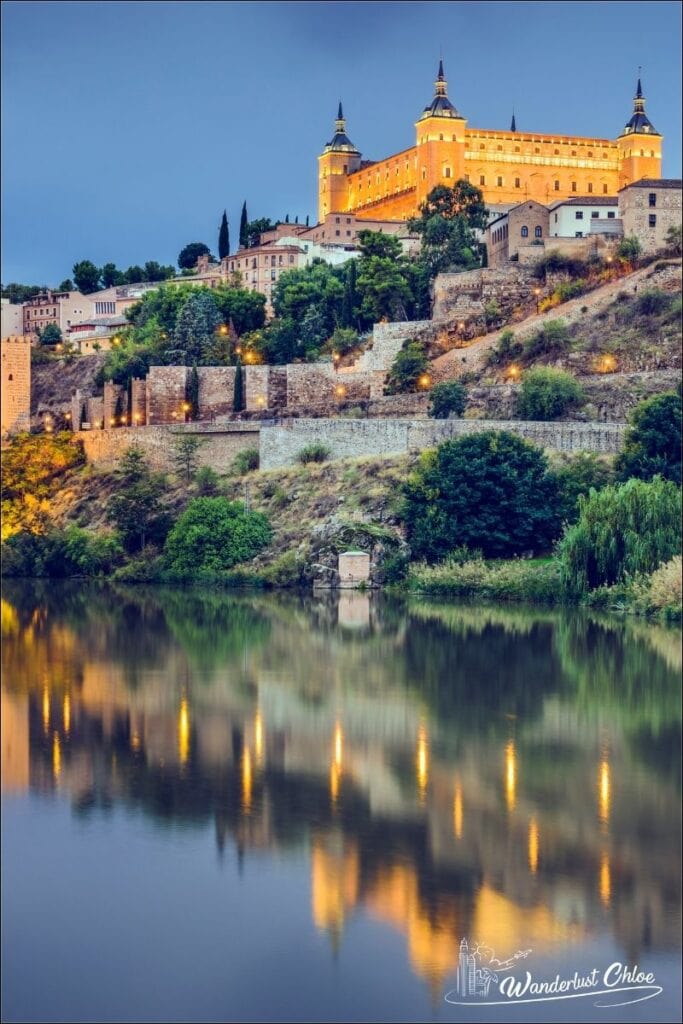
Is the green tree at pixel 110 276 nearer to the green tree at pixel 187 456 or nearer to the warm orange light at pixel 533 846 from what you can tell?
the green tree at pixel 187 456

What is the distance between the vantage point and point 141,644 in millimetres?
31453

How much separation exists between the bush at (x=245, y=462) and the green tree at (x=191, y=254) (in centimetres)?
4876

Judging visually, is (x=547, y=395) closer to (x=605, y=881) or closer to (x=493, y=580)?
(x=493, y=580)

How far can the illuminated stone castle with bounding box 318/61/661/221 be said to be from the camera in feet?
249

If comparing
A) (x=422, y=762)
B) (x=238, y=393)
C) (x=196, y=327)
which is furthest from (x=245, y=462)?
(x=422, y=762)

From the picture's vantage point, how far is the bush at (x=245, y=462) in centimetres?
4844

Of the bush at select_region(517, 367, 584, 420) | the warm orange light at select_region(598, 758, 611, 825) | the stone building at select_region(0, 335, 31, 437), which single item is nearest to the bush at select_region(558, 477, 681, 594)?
the bush at select_region(517, 367, 584, 420)

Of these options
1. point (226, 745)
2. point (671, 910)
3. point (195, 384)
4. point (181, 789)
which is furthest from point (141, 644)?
point (195, 384)

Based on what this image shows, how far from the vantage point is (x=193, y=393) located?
5538cm

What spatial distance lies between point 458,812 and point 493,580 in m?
21.3

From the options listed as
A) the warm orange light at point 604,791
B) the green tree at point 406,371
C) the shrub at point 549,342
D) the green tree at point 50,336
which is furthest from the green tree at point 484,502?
the green tree at point 50,336

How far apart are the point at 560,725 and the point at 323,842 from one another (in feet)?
22.3

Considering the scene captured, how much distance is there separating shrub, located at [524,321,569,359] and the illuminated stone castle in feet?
73.4

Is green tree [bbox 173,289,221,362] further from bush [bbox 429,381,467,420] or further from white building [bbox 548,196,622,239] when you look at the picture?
bush [bbox 429,381,467,420]
